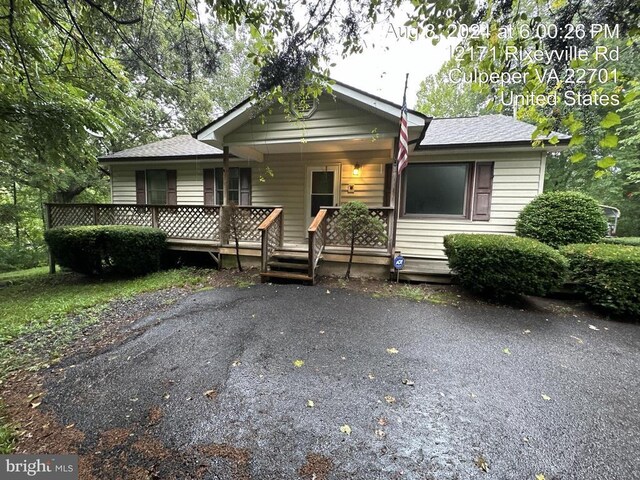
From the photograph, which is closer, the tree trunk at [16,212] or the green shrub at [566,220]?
the green shrub at [566,220]

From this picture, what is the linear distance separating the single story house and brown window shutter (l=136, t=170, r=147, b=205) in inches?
1.6

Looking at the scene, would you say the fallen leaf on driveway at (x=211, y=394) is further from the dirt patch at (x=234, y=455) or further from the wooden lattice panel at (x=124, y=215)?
the wooden lattice panel at (x=124, y=215)

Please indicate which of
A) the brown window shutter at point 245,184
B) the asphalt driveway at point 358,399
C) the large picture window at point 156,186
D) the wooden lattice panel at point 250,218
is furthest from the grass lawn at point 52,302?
the large picture window at point 156,186

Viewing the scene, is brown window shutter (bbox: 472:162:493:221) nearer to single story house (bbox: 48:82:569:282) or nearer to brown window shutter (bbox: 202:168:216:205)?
single story house (bbox: 48:82:569:282)

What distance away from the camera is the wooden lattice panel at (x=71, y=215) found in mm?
7676

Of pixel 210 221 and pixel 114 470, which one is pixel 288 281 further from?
pixel 114 470

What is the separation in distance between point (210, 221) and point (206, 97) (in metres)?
10.2

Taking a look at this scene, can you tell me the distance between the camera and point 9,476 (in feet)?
5.67

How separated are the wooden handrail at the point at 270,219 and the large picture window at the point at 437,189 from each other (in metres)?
3.53

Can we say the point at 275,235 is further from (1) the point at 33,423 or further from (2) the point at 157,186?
(2) the point at 157,186

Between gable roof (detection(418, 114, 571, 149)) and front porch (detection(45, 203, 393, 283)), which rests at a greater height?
gable roof (detection(418, 114, 571, 149))

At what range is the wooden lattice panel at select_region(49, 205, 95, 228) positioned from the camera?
768 cm

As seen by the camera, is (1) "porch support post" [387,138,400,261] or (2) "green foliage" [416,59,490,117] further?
(2) "green foliage" [416,59,490,117]

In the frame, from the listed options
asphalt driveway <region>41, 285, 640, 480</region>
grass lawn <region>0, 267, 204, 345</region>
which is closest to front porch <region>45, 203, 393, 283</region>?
grass lawn <region>0, 267, 204, 345</region>
